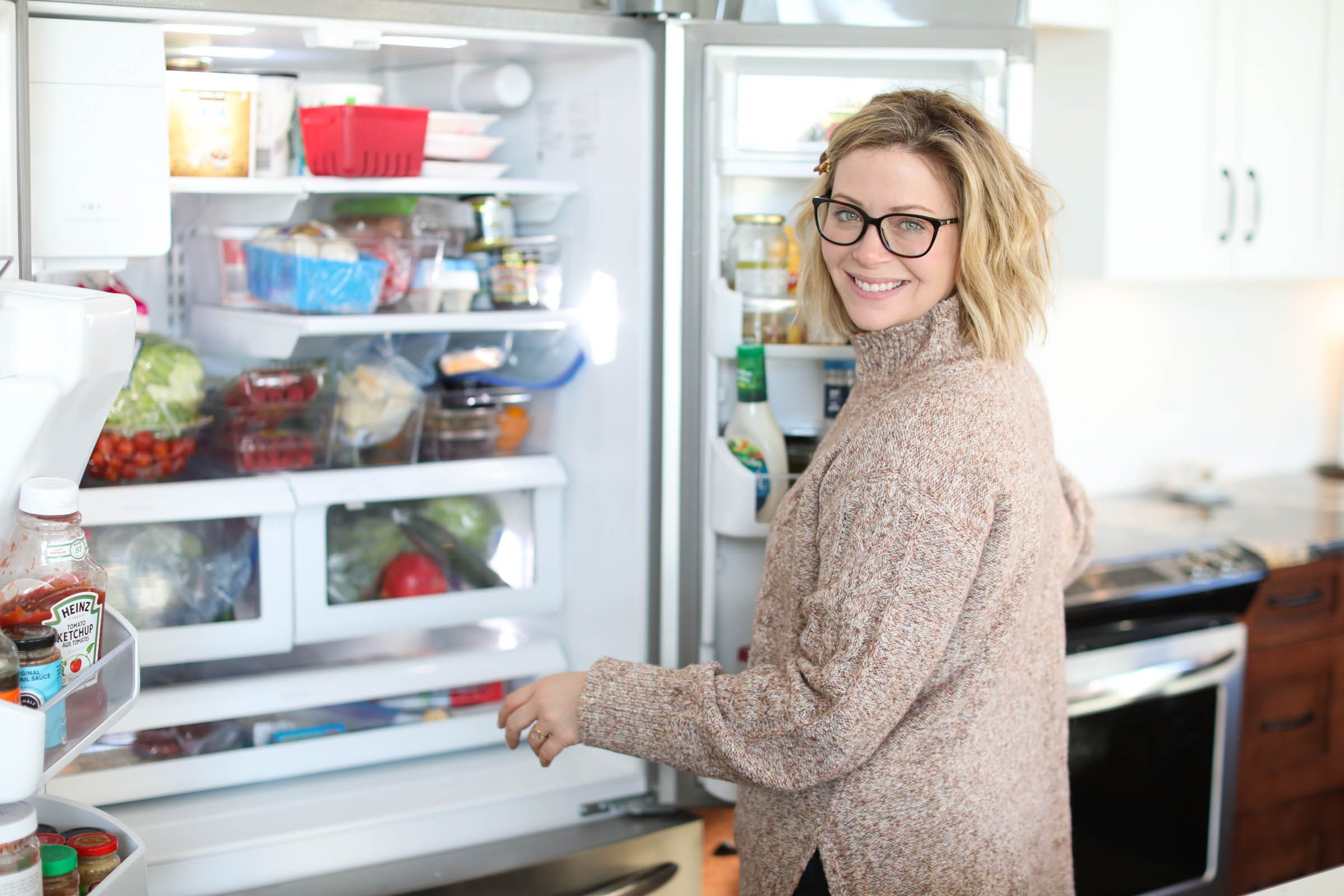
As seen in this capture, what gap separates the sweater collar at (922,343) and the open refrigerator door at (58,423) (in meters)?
0.73

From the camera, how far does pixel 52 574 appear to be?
38.6 inches

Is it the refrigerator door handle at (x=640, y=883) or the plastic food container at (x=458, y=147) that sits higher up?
the plastic food container at (x=458, y=147)

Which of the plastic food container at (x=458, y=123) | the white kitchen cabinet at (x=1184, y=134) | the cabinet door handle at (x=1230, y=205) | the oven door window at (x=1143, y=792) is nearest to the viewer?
the plastic food container at (x=458, y=123)

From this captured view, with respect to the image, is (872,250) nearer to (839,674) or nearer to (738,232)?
(839,674)

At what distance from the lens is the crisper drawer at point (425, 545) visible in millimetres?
1830

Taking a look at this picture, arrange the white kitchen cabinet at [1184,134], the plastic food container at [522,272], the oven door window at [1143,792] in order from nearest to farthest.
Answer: the plastic food container at [522,272] < the oven door window at [1143,792] < the white kitchen cabinet at [1184,134]

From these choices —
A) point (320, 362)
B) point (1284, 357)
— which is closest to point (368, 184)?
point (320, 362)

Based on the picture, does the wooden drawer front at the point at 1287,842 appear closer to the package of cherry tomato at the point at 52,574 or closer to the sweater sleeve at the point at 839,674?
the sweater sleeve at the point at 839,674

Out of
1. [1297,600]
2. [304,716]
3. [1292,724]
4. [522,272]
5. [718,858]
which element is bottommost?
[718,858]

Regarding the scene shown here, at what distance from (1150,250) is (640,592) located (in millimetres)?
1251

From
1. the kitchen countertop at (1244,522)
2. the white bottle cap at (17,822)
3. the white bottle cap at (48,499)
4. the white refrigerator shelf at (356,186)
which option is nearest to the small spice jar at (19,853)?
the white bottle cap at (17,822)

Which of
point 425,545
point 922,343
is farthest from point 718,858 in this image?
point 922,343

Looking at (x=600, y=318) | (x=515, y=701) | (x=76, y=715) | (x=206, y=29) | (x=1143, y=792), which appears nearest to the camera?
(x=76, y=715)

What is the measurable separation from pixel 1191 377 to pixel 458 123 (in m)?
2.00
